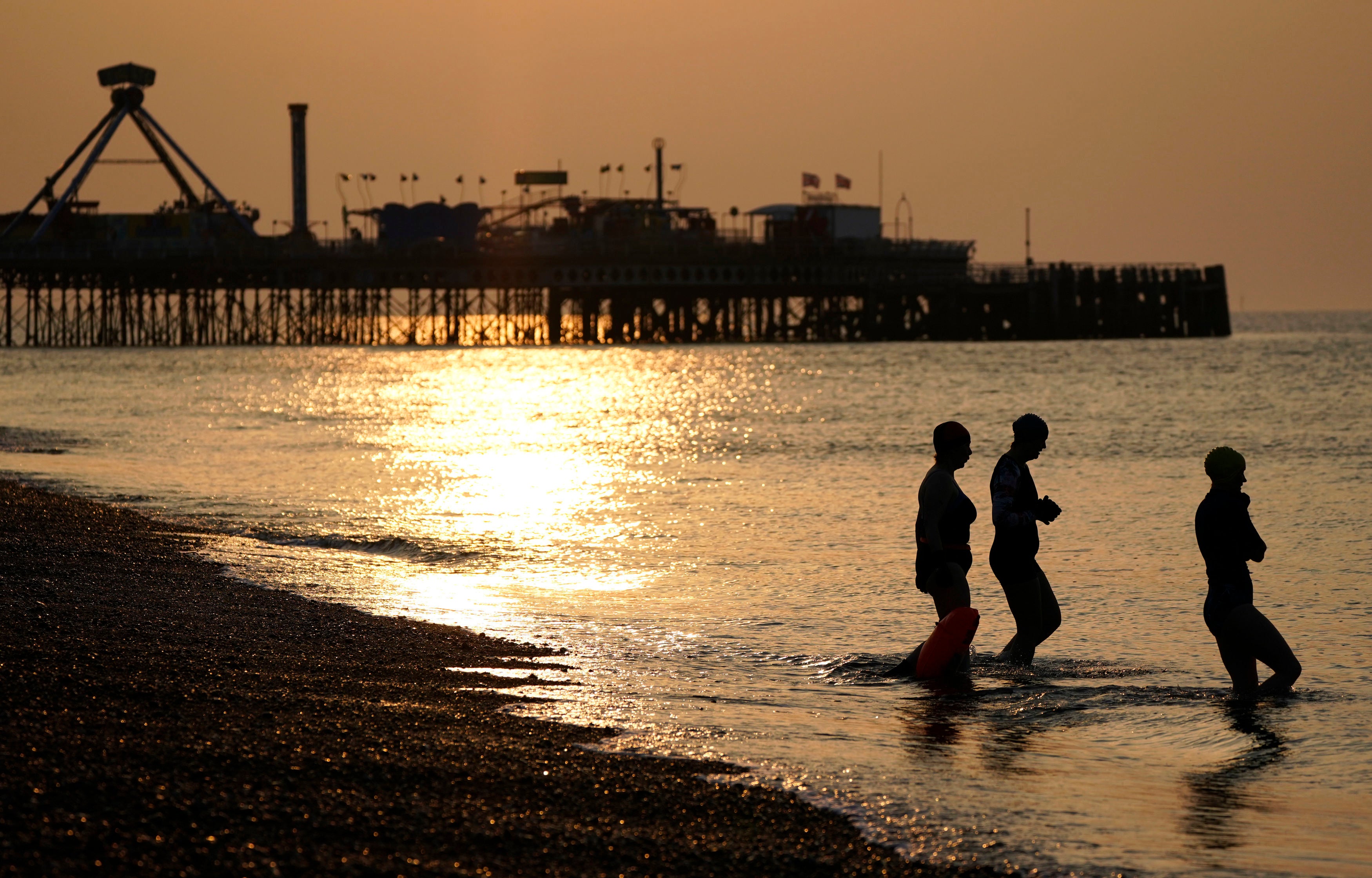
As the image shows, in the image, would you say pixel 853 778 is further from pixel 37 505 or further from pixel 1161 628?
pixel 37 505

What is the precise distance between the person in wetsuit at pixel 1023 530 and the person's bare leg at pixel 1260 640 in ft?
3.52

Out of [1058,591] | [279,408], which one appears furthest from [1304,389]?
[1058,591]

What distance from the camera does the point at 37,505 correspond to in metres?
17.5

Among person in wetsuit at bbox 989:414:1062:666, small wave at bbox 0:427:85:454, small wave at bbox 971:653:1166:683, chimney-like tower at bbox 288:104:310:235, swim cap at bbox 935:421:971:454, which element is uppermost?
chimney-like tower at bbox 288:104:310:235

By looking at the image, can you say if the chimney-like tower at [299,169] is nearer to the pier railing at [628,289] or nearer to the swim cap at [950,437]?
the pier railing at [628,289]

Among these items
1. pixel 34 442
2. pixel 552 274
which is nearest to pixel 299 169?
pixel 552 274

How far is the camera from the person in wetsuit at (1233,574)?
26.2 feet

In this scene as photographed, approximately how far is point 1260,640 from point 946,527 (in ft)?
5.67

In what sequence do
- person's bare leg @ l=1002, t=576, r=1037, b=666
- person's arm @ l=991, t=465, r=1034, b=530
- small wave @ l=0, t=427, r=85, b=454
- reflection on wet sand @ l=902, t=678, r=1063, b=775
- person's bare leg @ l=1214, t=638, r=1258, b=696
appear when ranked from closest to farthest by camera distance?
reflection on wet sand @ l=902, t=678, r=1063, b=775, person's bare leg @ l=1214, t=638, r=1258, b=696, person's arm @ l=991, t=465, r=1034, b=530, person's bare leg @ l=1002, t=576, r=1037, b=666, small wave @ l=0, t=427, r=85, b=454

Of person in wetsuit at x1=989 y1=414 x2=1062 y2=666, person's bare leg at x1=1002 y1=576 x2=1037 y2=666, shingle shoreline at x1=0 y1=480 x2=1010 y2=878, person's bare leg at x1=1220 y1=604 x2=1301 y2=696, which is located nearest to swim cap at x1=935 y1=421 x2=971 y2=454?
person in wetsuit at x1=989 y1=414 x2=1062 y2=666

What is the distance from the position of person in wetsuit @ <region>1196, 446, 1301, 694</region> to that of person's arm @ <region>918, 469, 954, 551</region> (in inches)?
51.7

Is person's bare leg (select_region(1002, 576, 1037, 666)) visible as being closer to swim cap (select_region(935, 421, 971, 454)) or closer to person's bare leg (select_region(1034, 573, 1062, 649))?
person's bare leg (select_region(1034, 573, 1062, 649))

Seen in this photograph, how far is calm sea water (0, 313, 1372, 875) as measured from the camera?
6895mm

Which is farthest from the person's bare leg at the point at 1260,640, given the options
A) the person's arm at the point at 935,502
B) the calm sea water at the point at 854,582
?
the person's arm at the point at 935,502
